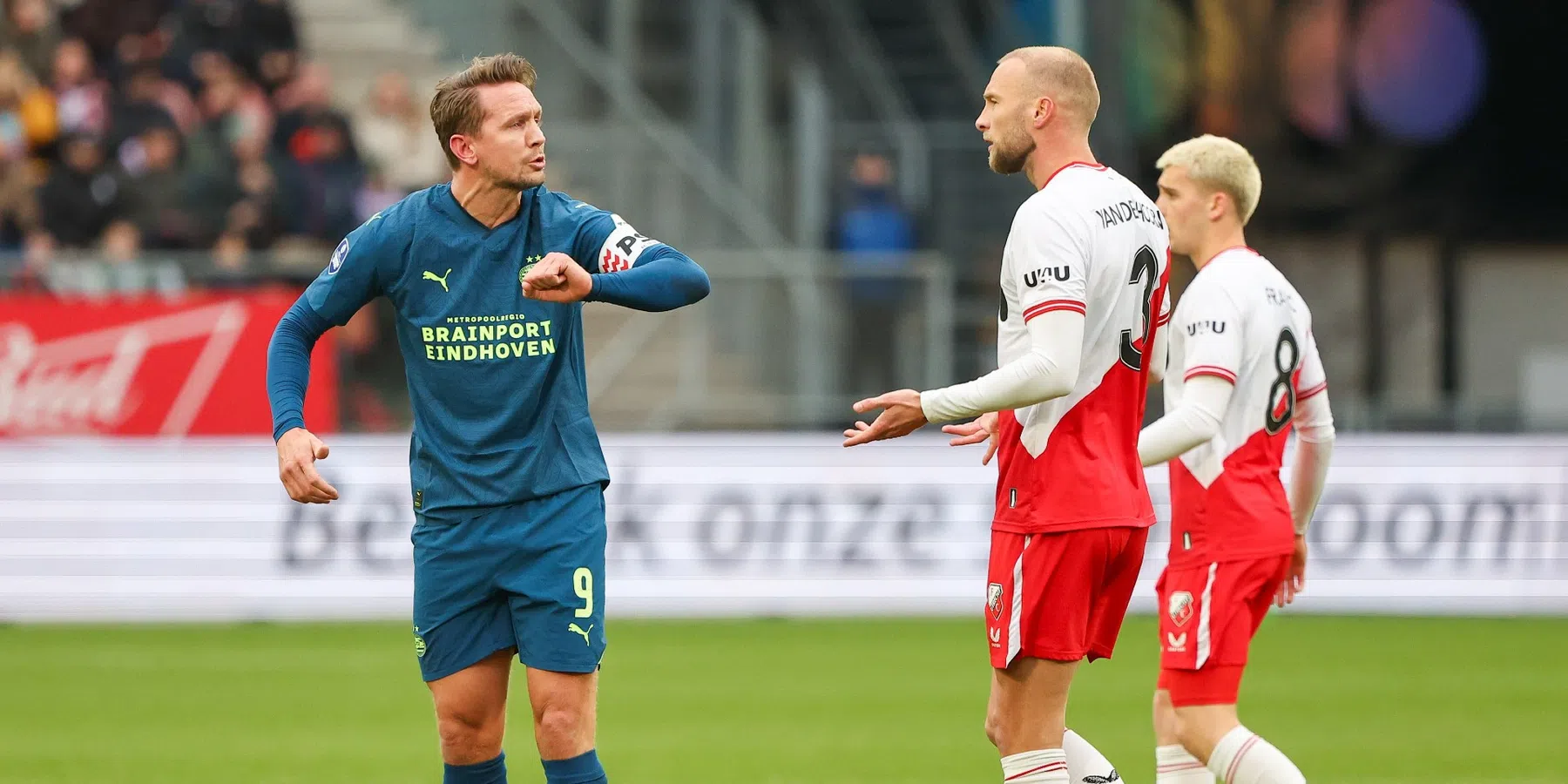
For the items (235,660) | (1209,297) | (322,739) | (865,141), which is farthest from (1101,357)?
(865,141)

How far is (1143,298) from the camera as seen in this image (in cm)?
555

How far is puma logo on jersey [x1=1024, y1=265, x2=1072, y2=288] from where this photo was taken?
→ 528 centimetres

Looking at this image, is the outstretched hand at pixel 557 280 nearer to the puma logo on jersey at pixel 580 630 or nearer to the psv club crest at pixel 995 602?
the puma logo on jersey at pixel 580 630

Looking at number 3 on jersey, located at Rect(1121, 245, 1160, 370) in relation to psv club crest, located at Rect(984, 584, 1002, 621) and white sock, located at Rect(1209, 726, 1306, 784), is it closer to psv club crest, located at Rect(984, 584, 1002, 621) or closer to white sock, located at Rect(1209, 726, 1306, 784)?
psv club crest, located at Rect(984, 584, 1002, 621)

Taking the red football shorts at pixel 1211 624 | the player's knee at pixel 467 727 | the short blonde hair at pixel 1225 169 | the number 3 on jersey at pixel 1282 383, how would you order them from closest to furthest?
the player's knee at pixel 467 727, the red football shorts at pixel 1211 624, the number 3 on jersey at pixel 1282 383, the short blonde hair at pixel 1225 169

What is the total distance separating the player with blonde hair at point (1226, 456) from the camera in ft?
20.0

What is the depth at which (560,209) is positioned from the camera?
5.84 meters

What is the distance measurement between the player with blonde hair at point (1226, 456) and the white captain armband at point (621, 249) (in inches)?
61.7

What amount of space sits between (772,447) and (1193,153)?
767 cm

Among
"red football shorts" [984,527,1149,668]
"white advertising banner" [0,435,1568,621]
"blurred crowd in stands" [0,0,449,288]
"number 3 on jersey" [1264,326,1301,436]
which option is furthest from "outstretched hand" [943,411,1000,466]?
"blurred crowd in stands" [0,0,449,288]

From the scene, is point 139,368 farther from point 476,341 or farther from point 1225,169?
point 1225,169

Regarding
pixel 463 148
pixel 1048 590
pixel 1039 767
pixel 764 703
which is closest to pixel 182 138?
pixel 764 703

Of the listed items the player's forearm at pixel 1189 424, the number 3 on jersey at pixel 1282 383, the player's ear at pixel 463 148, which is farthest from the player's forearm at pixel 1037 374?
the player's ear at pixel 463 148

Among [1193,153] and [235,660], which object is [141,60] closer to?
[235,660]
